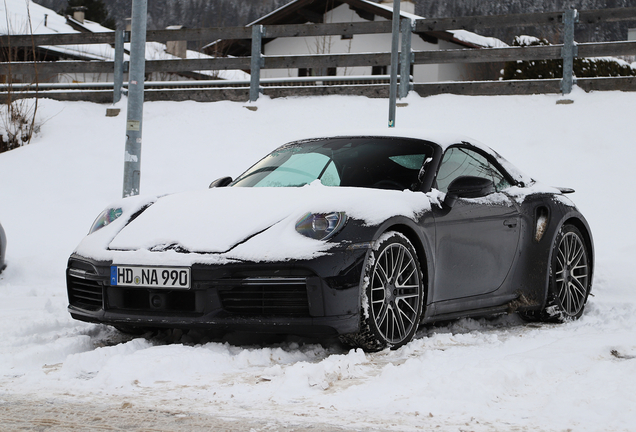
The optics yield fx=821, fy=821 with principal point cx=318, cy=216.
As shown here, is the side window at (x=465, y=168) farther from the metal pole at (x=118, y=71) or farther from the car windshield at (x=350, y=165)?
the metal pole at (x=118, y=71)

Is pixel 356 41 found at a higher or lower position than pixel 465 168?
higher

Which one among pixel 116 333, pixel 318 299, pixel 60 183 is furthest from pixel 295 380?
pixel 60 183

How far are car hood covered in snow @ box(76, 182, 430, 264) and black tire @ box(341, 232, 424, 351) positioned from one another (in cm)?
18

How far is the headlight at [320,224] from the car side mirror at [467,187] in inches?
39.9

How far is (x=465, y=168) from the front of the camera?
5336 mm

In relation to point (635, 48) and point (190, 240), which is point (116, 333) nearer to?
point (190, 240)

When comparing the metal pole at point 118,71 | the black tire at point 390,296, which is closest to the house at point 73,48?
the metal pole at point 118,71

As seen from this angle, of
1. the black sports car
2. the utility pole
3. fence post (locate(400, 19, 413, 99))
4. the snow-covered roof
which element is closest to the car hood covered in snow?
the black sports car

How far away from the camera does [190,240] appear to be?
4164 millimetres

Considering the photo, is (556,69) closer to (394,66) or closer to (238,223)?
(394,66)

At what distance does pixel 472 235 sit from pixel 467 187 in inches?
11.5

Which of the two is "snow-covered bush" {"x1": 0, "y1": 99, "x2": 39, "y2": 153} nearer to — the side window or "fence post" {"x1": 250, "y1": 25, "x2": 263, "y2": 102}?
"fence post" {"x1": 250, "y1": 25, "x2": 263, "y2": 102}

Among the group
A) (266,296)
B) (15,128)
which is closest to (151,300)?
(266,296)

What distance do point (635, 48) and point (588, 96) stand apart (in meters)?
1.02
